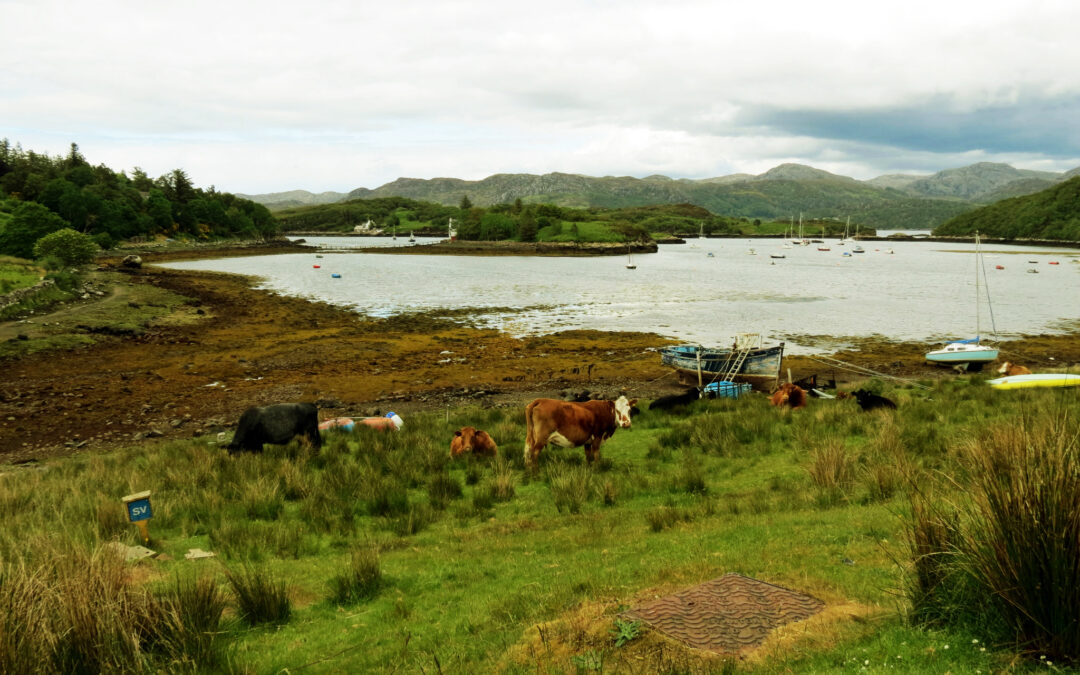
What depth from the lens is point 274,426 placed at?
14.0m

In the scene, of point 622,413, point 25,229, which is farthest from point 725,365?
point 25,229

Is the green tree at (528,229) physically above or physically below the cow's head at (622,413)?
above

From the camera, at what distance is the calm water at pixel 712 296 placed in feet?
145

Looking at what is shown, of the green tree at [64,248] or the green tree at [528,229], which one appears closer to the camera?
the green tree at [64,248]

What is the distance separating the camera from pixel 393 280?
3263 inches

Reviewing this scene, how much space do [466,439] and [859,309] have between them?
51202mm

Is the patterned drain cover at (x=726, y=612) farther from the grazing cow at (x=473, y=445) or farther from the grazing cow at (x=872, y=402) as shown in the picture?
the grazing cow at (x=872, y=402)

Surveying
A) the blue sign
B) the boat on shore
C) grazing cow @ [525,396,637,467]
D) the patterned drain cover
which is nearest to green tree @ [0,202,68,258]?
the boat on shore

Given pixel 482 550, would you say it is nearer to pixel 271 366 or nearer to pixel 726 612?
pixel 726 612

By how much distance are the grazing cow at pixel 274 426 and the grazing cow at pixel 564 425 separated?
18.0 feet

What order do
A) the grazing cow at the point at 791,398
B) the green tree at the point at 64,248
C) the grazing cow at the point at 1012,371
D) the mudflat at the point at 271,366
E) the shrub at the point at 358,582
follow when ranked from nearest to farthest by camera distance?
the shrub at the point at 358,582 → the grazing cow at the point at 791,398 → the mudflat at the point at 271,366 → the grazing cow at the point at 1012,371 → the green tree at the point at 64,248

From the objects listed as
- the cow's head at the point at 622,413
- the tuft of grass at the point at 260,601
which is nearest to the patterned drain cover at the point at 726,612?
the tuft of grass at the point at 260,601

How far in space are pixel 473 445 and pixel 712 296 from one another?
178 feet

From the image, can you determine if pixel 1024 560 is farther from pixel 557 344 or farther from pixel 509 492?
pixel 557 344
